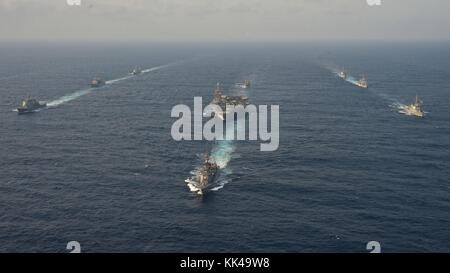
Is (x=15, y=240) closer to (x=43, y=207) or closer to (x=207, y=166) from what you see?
(x=43, y=207)

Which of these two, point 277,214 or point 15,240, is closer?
point 15,240

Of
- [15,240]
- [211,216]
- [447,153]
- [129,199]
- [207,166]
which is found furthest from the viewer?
[447,153]

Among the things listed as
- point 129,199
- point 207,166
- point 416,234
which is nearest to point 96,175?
point 129,199
